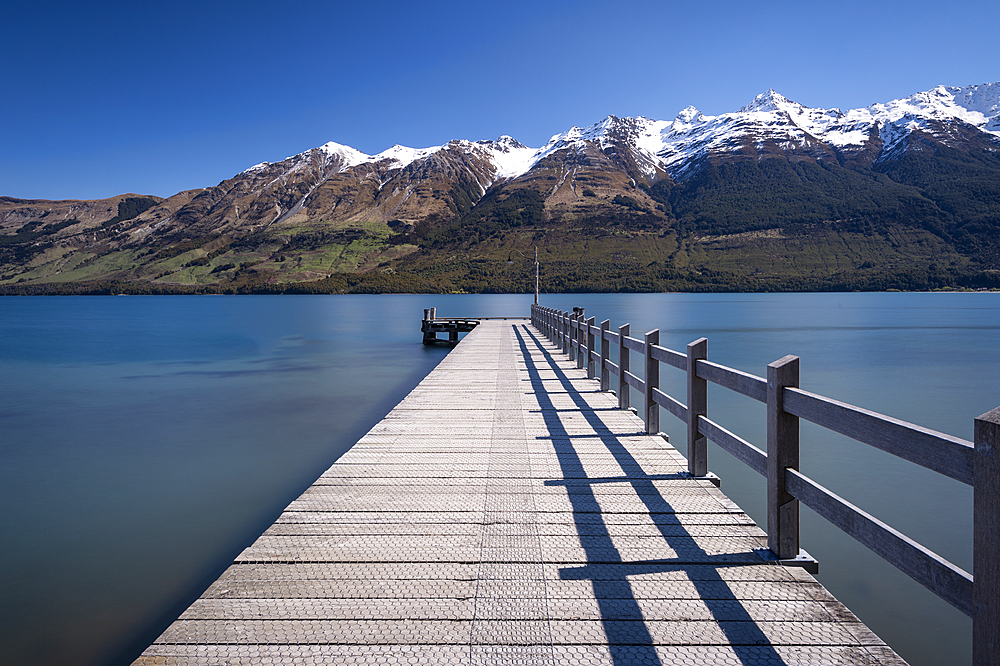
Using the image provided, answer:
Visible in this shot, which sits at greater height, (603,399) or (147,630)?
(603,399)

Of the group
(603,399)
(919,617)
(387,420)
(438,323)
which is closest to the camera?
(919,617)

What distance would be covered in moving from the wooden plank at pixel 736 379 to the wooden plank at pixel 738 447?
1.08 feet

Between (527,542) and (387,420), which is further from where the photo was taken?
(387,420)

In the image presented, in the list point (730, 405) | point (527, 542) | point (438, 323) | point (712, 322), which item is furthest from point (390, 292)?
point (527, 542)

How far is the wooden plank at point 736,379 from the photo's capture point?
386 centimetres

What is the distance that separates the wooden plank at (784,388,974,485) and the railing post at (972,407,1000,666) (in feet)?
0.29

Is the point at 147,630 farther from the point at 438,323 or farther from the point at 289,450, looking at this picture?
the point at 438,323

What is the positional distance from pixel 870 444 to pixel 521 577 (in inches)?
74.3

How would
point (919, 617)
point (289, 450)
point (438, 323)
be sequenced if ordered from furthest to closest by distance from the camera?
point (438, 323) < point (289, 450) < point (919, 617)

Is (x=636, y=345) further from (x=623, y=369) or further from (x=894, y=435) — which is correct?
(x=894, y=435)

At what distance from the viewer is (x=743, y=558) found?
11.6 ft

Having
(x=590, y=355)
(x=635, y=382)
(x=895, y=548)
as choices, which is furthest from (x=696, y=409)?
(x=590, y=355)

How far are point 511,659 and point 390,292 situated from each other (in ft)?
637

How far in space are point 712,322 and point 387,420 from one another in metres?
59.7
